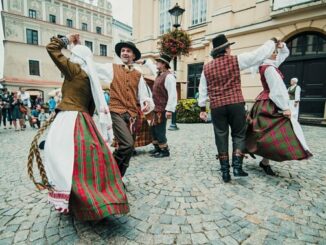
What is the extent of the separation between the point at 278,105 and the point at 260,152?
0.68 m

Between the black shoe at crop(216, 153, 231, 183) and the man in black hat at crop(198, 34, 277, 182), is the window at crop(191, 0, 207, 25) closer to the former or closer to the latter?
the man in black hat at crop(198, 34, 277, 182)

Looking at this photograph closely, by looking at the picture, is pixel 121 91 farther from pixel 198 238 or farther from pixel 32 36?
pixel 32 36

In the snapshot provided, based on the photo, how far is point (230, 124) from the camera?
3008 mm

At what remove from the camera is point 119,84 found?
2.82 meters

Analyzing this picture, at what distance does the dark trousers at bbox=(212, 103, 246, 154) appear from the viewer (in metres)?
2.90

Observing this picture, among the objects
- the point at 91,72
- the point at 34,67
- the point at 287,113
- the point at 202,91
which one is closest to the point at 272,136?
the point at 287,113

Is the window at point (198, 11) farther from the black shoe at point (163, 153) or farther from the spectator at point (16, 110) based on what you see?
the black shoe at point (163, 153)

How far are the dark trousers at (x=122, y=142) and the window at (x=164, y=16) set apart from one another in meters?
13.5

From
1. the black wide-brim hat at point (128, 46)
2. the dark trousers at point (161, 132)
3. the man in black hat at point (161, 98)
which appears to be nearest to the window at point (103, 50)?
the man in black hat at point (161, 98)

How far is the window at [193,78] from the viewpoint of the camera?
13.4m

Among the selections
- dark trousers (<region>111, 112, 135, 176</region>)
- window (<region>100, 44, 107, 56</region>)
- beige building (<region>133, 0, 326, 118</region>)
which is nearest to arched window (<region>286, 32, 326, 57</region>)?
beige building (<region>133, 0, 326, 118</region>)

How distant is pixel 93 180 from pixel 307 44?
9954 millimetres

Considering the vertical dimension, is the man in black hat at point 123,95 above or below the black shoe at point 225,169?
above

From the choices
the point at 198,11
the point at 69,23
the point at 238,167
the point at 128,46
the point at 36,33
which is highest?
the point at 69,23
